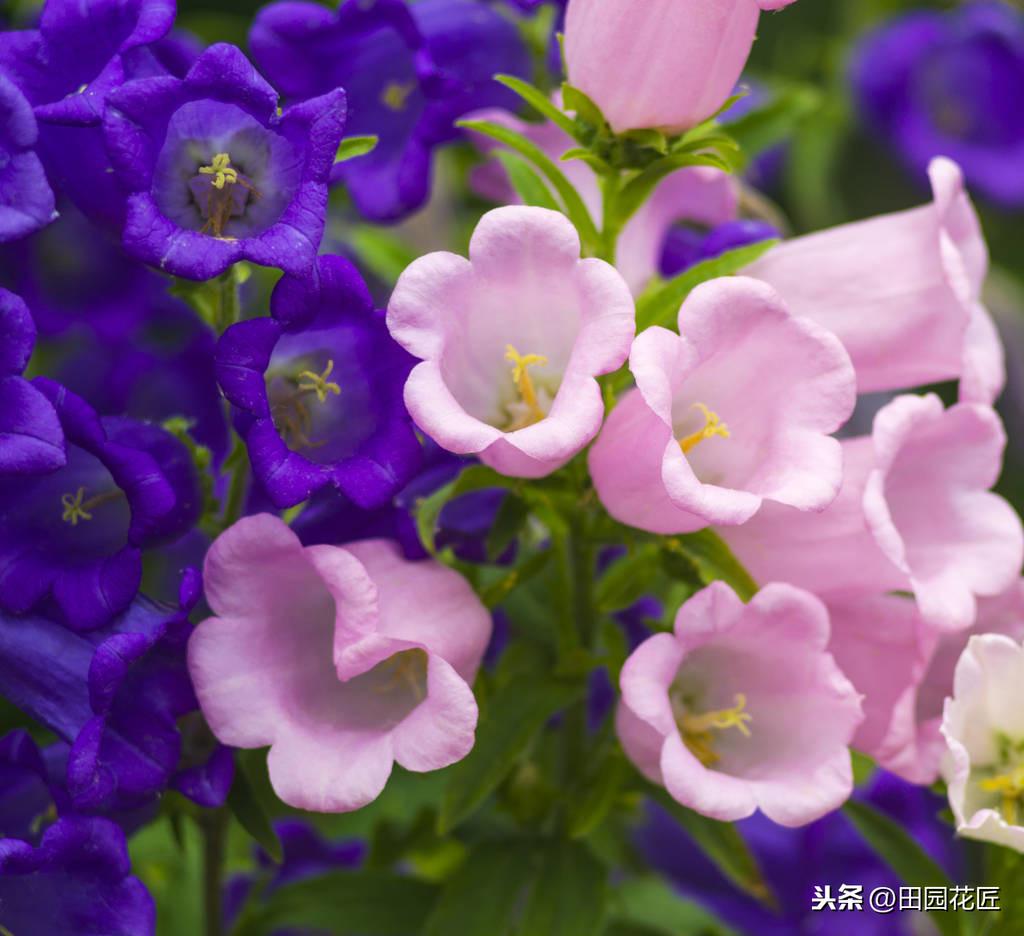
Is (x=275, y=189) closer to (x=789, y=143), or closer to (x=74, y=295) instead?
(x=74, y=295)

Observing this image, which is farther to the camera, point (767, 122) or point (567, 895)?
point (767, 122)

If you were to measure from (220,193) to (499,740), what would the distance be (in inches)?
14.4

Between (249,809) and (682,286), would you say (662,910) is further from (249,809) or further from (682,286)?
(682,286)

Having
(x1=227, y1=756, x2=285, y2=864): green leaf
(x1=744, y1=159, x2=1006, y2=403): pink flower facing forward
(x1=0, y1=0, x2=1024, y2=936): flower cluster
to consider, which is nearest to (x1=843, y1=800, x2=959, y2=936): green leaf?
(x1=0, y1=0, x2=1024, y2=936): flower cluster

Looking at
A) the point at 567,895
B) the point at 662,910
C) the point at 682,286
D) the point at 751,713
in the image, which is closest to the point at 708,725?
the point at 751,713

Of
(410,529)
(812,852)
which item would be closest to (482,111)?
(410,529)

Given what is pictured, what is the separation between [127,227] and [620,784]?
0.48m

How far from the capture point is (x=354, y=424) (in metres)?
0.85

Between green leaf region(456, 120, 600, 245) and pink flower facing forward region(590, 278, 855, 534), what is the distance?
4.7 inches

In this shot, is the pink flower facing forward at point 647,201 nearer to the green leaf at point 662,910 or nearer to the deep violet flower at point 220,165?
the deep violet flower at point 220,165

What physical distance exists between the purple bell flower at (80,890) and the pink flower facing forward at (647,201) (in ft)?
1.61

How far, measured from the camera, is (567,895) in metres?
0.94

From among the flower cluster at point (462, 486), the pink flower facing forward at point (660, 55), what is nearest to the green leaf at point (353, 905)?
the flower cluster at point (462, 486)

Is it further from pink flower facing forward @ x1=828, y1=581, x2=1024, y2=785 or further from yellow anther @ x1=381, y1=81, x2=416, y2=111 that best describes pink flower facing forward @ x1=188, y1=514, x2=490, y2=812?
yellow anther @ x1=381, y1=81, x2=416, y2=111
